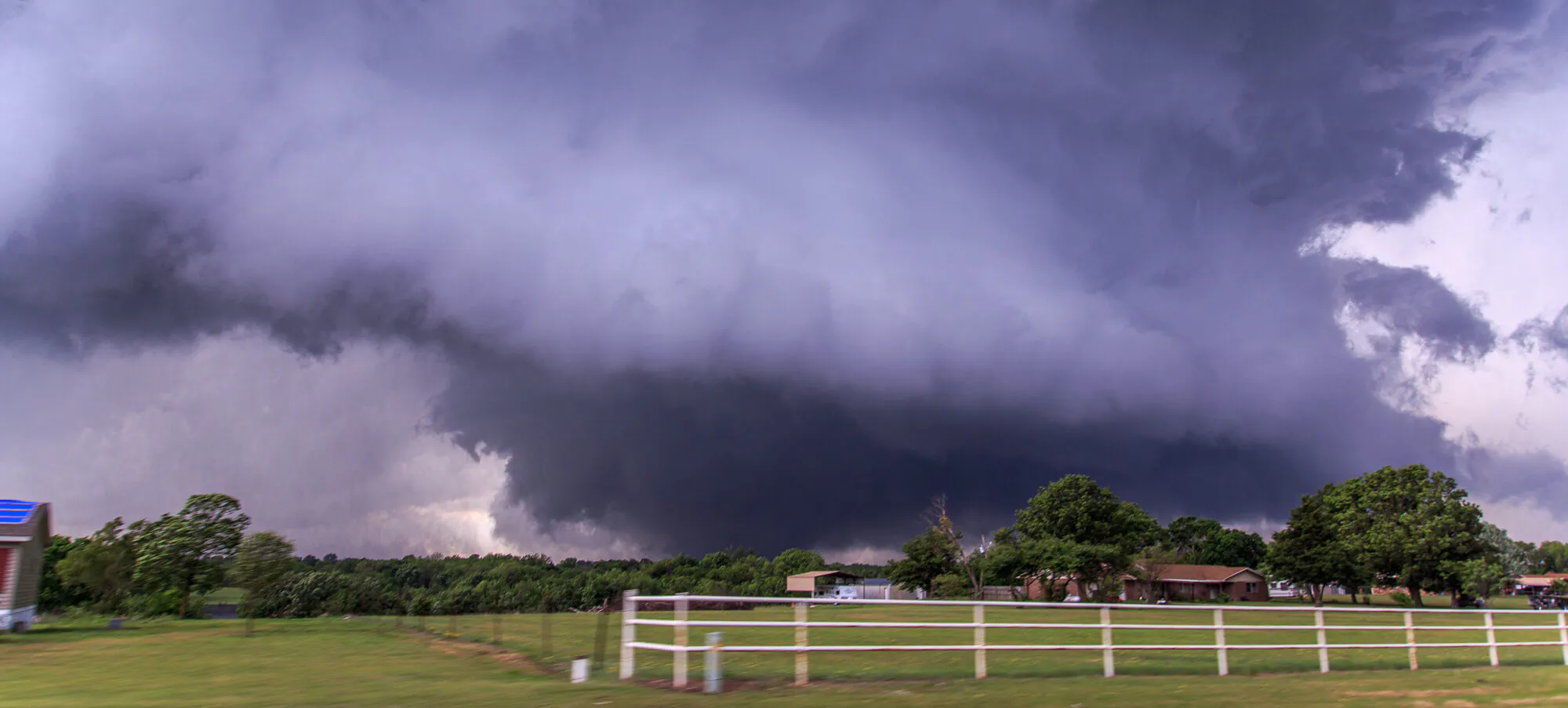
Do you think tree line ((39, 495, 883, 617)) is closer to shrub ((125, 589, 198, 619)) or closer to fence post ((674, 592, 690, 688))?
shrub ((125, 589, 198, 619))

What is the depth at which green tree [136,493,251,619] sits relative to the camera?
3766 cm

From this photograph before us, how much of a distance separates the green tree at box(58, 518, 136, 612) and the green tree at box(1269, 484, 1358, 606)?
3648 inches

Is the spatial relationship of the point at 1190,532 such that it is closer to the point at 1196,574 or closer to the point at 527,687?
the point at 1196,574

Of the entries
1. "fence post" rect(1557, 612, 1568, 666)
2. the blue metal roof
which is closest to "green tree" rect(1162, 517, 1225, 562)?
"fence post" rect(1557, 612, 1568, 666)

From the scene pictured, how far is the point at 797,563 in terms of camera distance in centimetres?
12188

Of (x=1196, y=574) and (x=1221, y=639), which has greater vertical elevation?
(x=1221, y=639)

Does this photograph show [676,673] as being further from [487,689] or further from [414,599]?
[414,599]

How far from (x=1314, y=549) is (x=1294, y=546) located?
2.51 metres

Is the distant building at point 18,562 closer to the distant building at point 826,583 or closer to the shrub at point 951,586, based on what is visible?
the shrub at point 951,586

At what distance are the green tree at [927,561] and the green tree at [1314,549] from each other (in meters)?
34.6

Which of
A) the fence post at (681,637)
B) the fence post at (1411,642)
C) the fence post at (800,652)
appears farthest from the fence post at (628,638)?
the fence post at (1411,642)

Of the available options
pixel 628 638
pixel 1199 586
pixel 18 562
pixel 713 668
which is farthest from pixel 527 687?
pixel 1199 586

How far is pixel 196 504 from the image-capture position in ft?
124

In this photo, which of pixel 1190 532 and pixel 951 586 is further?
pixel 1190 532
